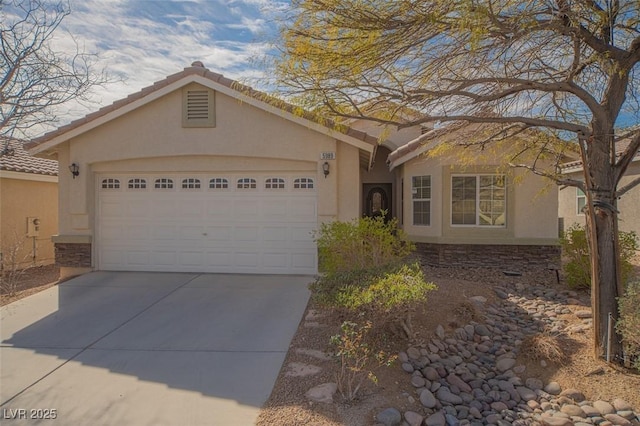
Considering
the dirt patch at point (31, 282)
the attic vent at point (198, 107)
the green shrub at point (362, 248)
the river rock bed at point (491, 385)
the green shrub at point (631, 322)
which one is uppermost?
the attic vent at point (198, 107)

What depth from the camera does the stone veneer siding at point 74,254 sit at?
10.9 meters

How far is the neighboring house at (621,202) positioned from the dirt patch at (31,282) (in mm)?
15924

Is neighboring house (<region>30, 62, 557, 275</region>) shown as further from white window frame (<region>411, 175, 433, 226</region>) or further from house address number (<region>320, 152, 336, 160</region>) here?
white window frame (<region>411, 175, 433, 226</region>)

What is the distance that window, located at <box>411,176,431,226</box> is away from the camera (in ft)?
42.0

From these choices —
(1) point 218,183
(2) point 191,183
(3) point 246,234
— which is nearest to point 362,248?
(3) point 246,234

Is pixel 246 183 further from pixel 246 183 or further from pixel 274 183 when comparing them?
pixel 274 183

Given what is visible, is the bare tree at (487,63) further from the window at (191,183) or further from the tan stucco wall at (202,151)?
the window at (191,183)

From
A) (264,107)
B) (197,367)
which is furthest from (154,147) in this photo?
(197,367)

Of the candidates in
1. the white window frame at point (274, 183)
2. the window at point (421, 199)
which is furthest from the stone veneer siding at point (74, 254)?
the window at point (421, 199)

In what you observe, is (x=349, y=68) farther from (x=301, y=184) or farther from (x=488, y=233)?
(x=488, y=233)

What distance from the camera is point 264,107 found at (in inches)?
383

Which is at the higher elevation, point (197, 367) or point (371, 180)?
point (371, 180)

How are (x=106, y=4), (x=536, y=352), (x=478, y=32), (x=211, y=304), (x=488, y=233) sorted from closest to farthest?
(x=478, y=32) → (x=536, y=352) → (x=211, y=304) → (x=106, y=4) → (x=488, y=233)

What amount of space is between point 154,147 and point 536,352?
9.73 metres
